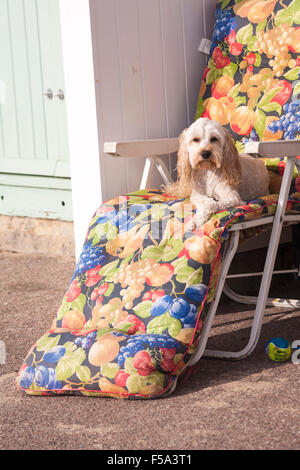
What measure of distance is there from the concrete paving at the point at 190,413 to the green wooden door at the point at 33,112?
2139mm

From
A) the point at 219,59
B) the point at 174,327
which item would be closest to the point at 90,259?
the point at 174,327

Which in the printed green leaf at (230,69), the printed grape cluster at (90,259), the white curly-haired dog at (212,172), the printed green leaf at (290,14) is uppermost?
the printed green leaf at (290,14)

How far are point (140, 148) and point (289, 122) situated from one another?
0.77 m

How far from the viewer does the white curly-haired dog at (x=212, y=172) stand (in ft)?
9.52

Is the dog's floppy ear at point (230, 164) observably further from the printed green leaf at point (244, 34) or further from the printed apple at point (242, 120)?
the printed green leaf at point (244, 34)

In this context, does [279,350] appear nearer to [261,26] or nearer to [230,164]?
[230,164]

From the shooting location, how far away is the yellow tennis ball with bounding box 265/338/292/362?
9.04 feet

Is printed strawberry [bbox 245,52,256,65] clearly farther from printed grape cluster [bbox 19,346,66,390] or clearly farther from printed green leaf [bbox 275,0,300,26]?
printed grape cluster [bbox 19,346,66,390]

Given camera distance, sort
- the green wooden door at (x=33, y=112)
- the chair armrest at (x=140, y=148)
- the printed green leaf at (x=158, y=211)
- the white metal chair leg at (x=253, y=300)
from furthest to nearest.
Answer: the green wooden door at (x=33, y=112), the white metal chair leg at (x=253, y=300), the chair armrest at (x=140, y=148), the printed green leaf at (x=158, y=211)

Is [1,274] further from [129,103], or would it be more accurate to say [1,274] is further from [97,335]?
[97,335]

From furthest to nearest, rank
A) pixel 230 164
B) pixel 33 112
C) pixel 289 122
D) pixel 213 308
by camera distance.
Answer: pixel 33 112, pixel 289 122, pixel 230 164, pixel 213 308

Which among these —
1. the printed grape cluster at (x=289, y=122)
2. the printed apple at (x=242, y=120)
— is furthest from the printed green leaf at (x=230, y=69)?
the printed grape cluster at (x=289, y=122)

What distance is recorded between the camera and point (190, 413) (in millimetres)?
2354

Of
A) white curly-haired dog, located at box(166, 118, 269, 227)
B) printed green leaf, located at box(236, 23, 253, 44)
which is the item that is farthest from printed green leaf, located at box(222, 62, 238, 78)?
white curly-haired dog, located at box(166, 118, 269, 227)
